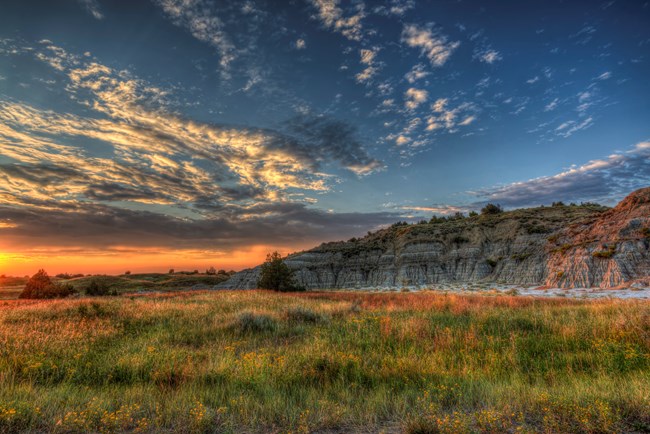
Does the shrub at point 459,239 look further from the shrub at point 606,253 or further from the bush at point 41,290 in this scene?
the bush at point 41,290

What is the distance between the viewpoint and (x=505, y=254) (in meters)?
43.2

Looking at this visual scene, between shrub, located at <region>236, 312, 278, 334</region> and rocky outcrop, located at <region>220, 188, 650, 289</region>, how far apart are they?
30.0 metres

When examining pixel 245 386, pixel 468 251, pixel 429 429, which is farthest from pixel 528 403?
pixel 468 251

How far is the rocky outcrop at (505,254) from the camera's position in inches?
1157

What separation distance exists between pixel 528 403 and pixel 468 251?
4584 cm

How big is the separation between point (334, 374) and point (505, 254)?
144 feet

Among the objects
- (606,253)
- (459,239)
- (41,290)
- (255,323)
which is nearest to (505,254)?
(459,239)

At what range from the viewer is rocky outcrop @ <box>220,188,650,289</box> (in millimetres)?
29391

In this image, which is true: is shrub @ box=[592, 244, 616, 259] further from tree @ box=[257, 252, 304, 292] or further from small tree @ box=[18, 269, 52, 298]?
small tree @ box=[18, 269, 52, 298]

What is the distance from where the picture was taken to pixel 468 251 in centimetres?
4678

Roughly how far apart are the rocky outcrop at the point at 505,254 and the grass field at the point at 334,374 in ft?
74.5

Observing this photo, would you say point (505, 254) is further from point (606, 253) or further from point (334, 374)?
point (334, 374)

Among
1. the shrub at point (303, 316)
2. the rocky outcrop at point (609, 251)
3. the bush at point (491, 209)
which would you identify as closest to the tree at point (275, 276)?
the shrub at point (303, 316)

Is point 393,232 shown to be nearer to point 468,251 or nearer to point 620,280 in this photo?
point 468,251
